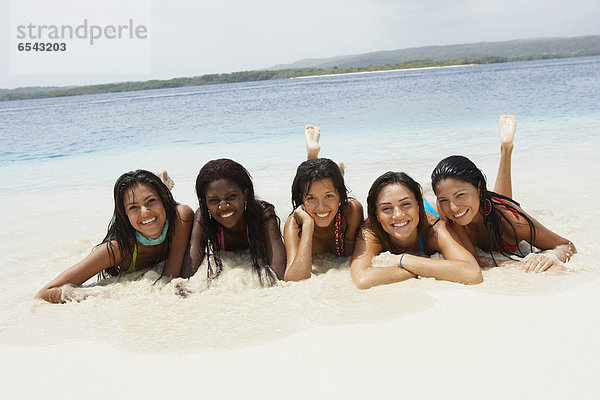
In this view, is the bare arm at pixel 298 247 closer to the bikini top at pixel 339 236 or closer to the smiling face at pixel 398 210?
the bikini top at pixel 339 236

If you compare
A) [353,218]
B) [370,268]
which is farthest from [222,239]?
[370,268]

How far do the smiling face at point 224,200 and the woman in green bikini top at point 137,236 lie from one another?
0.32m

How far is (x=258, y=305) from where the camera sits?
9.95ft

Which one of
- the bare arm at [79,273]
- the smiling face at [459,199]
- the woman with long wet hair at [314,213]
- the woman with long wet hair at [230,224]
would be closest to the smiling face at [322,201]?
the woman with long wet hair at [314,213]

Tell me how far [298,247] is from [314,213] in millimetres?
299

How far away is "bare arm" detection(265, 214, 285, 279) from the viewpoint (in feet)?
11.9

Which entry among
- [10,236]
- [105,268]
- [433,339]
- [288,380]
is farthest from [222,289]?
[10,236]

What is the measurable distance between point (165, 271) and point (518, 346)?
8.61 feet

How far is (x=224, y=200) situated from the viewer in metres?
3.62

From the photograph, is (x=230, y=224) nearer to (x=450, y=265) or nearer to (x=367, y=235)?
(x=367, y=235)

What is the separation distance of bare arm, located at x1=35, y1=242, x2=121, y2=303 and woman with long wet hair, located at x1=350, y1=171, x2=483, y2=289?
76.8 inches

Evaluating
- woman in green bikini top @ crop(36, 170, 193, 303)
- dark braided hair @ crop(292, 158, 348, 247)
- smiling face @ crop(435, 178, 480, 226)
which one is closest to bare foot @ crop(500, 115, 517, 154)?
smiling face @ crop(435, 178, 480, 226)

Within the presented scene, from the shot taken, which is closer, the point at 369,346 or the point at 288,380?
the point at 288,380

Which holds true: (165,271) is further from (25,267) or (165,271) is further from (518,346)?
(518,346)
